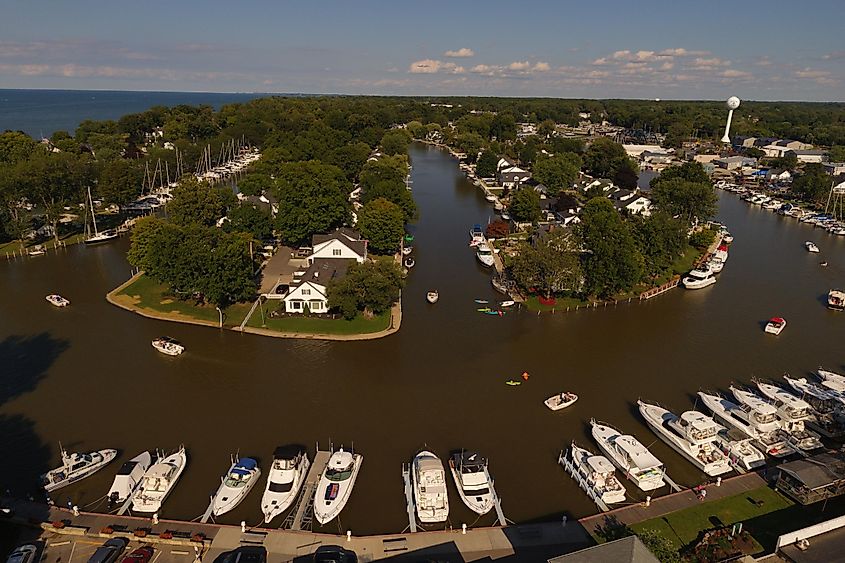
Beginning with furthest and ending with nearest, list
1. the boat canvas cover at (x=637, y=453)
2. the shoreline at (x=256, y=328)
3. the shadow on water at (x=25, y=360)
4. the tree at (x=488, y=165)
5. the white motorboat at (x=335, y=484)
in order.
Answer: the tree at (x=488, y=165), the shoreline at (x=256, y=328), the shadow on water at (x=25, y=360), the boat canvas cover at (x=637, y=453), the white motorboat at (x=335, y=484)

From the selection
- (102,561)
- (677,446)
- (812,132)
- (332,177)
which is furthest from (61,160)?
(812,132)

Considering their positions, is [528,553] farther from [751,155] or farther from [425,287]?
[751,155]

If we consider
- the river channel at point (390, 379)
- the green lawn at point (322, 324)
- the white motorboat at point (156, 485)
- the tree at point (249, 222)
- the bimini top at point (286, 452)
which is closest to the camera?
the white motorboat at point (156, 485)

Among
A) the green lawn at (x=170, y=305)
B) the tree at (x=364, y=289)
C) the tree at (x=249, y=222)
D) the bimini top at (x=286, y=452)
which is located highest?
the tree at (x=249, y=222)

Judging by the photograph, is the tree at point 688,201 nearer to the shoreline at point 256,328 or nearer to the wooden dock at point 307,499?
the shoreline at point 256,328

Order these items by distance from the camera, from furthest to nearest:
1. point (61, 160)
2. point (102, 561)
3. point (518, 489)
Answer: point (61, 160)
point (518, 489)
point (102, 561)

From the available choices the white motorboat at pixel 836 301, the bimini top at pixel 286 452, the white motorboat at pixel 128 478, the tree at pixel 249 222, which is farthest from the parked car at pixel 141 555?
the white motorboat at pixel 836 301

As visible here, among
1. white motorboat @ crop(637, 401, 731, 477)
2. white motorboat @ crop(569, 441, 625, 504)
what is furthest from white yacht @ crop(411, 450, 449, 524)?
white motorboat @ crop(637, 401, 731, 477)

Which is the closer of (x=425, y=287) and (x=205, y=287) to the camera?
(x=205, y=287)
